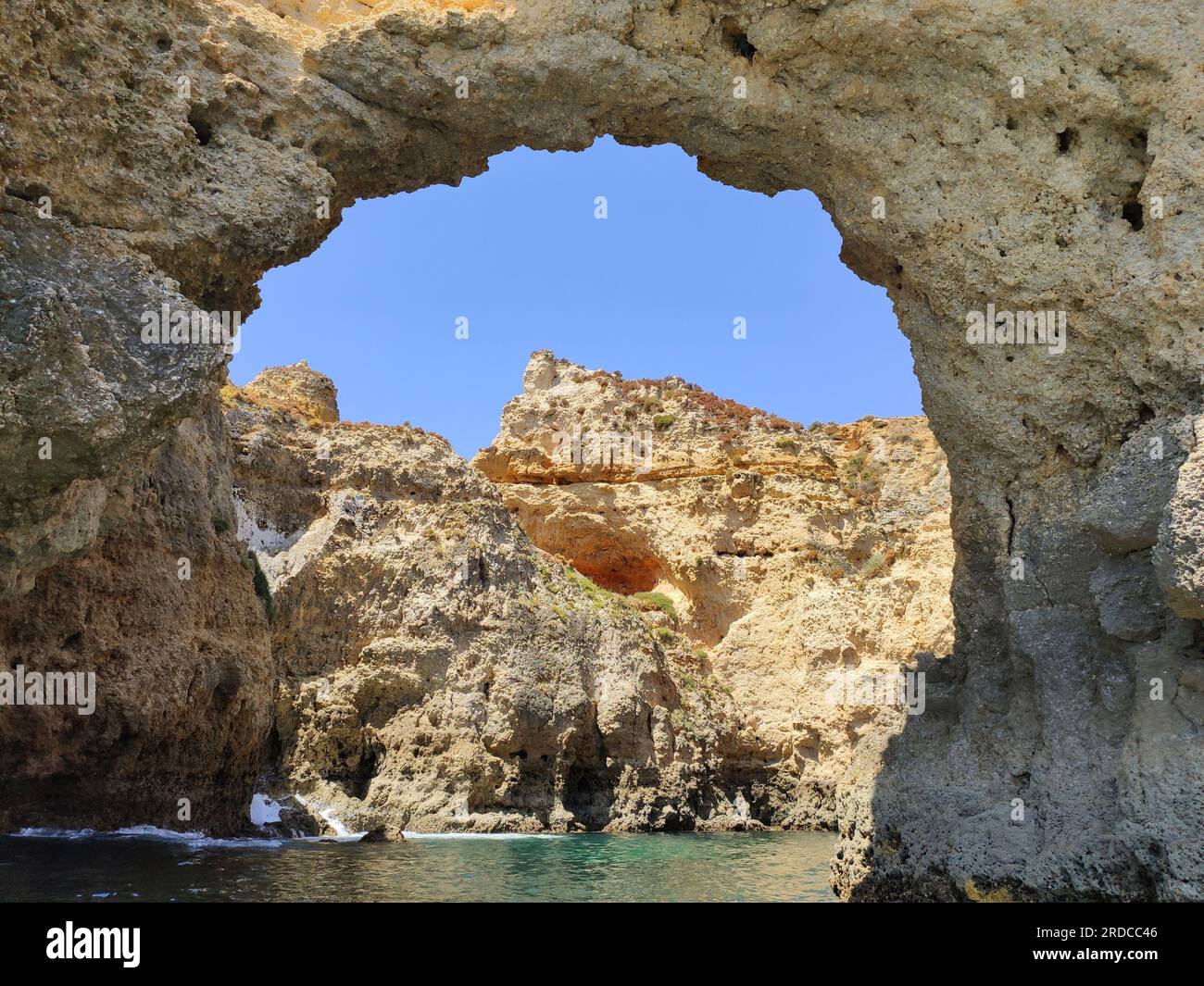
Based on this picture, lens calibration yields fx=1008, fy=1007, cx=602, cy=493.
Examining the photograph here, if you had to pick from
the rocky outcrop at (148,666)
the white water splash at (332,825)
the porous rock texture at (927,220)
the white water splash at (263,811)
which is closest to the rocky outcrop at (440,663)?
the white water splash at (332,825)

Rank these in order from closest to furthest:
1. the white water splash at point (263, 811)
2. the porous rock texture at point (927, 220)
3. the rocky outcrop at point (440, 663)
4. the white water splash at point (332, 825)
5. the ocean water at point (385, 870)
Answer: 1. the porous rock texture at point (927, 220)
2. the ocean water at point (385, 870)
3. the white water splash at point (263, 811)
4. the white water splash at point (332, 825)
5. the rocky outcrop at point (440, 663)

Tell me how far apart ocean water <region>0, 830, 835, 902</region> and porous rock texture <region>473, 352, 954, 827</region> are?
930 centimetres

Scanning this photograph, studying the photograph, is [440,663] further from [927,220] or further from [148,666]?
[927,220]

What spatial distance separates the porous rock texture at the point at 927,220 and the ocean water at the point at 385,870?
2.82 m

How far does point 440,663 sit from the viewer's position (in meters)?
23.0

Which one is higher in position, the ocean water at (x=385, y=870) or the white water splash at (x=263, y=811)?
the ocean water at (x=385, y=870)

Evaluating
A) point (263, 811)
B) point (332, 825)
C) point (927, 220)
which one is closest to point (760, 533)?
point (332, 825)

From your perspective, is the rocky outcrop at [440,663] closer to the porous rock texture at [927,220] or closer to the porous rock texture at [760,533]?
the porous rock texture at [760,533]

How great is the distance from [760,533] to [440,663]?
12274 mm

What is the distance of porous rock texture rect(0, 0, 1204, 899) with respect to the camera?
8.53 m

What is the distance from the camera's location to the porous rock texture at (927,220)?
8531 millimetres

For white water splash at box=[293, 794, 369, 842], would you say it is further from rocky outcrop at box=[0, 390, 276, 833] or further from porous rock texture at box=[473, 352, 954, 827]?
porous rock texture at box=[473, 352, 954, 827]
